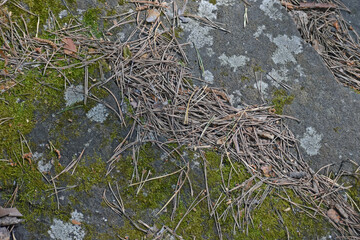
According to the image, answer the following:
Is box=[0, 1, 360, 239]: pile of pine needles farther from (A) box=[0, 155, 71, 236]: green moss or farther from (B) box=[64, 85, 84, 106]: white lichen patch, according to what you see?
(A) box=[0, 155, 71, 236]: green moss

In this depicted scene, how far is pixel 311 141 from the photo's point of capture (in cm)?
272

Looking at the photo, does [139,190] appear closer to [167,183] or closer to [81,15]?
[167,183]

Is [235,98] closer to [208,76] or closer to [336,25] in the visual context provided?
[208,76]

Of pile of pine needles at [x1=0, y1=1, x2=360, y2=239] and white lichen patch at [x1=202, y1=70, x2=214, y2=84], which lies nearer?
pile of pine needles at [x1=0, y1=1, x2=360, y2=239]

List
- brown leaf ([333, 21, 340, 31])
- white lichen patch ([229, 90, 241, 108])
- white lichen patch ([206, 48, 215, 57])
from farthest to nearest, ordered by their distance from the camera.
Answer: brown leaf ([333, 21, 340, 31]), white lichen patch ([206, 48, 215, 57]), white lichen patch ([229, 90, 241, 108])

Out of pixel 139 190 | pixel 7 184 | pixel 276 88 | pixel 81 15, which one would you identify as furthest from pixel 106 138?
pixel 276 88

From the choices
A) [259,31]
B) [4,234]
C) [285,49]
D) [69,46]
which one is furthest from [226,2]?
[4,234]

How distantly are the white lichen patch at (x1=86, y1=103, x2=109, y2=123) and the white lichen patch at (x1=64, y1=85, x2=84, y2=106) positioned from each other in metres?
0.12

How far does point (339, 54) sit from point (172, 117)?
6.89 ft

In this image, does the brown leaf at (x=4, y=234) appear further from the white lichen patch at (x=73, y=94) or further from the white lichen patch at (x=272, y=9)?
the white lichen patch at (x=272, y=9)

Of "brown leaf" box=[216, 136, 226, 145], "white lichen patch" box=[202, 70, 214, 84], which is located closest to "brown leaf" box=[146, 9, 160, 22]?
"white lichen patch" box=[202, 70, 214, 84]

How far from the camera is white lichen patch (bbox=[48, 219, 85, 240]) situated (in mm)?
2125

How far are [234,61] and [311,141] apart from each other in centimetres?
95

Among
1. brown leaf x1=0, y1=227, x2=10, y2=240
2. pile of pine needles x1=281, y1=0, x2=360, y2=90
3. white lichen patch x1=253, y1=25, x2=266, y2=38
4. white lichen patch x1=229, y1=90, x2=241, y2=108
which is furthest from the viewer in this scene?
pile of pine needles x1=281, y1=0, x2=360, y2=90
